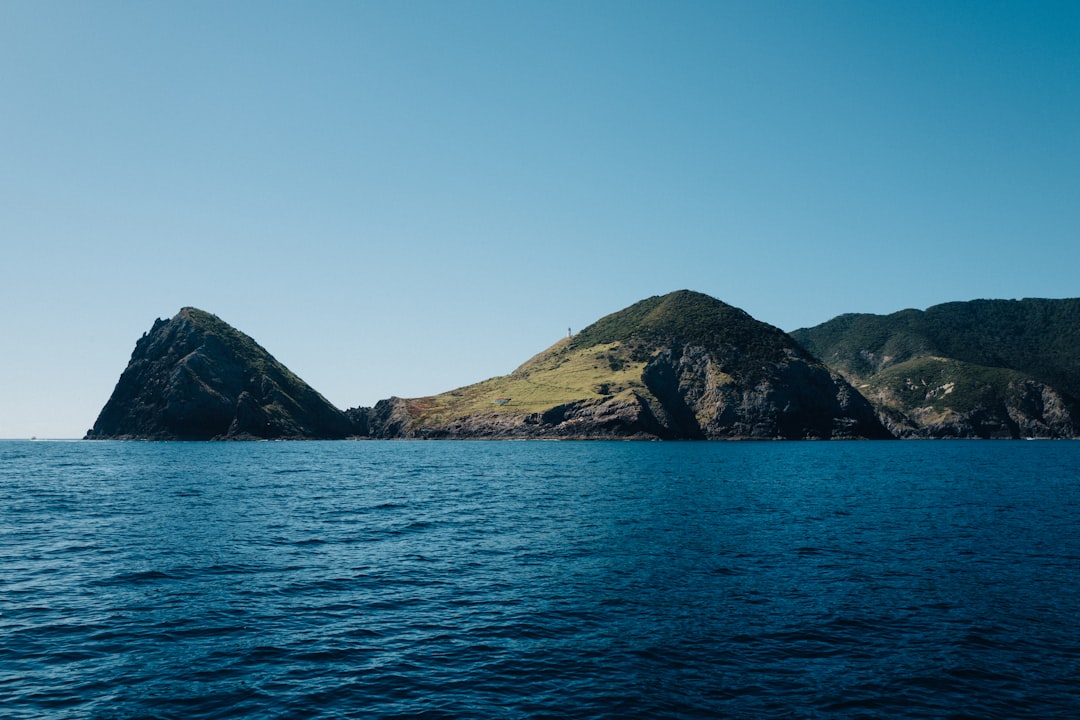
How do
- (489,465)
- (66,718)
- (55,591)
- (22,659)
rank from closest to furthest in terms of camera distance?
(66,718), (22,659), (55,591), (489,465)

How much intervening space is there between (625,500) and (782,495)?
19499 mm

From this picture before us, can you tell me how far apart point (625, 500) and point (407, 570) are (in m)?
35.9

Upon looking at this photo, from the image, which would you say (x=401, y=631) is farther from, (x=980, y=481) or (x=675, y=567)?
(x=980, y=481)

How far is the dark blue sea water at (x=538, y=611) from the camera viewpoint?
19125mm

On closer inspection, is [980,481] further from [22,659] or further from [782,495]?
[22,659]

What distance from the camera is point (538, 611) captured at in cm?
2786

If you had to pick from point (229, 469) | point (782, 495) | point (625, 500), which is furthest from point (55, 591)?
point (229, 469)

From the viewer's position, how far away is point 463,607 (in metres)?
28.3

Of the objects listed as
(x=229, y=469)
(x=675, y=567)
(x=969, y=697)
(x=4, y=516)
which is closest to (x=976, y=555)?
(x=675, y=567)

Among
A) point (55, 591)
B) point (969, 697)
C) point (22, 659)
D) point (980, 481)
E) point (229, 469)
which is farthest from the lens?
point (229, 469)

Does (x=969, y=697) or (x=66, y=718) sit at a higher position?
(x=66, y=718)

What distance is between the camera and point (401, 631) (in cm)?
2495

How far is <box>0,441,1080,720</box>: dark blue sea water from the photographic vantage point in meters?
19.1

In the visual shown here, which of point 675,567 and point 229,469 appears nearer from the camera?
point 675,567
